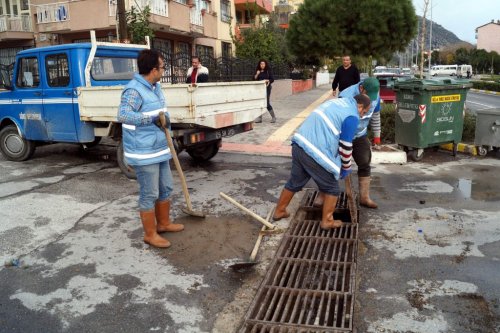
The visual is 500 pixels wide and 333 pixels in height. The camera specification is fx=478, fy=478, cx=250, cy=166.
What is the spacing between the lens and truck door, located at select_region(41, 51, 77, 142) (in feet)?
24.8

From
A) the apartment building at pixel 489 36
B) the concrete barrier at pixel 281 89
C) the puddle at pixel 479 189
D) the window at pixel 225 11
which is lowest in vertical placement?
the puddle at pixel 479 189

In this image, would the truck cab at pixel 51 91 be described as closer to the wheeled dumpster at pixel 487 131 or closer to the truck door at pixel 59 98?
the truck door at pixel 59 98

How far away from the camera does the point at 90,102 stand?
282 inches

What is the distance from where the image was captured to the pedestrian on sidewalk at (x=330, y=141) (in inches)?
174

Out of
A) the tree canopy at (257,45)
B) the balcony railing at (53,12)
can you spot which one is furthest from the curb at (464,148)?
the balcony railing at (53,12)

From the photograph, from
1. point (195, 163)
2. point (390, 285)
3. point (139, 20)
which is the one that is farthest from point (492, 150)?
point (139, 20)

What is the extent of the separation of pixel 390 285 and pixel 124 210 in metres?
3.28

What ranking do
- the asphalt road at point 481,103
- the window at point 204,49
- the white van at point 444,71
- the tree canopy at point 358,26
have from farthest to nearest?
the white van at point 444,71
the window at point 204,49
the asphalt road at point 481,103
the tree canopy at point 358,26

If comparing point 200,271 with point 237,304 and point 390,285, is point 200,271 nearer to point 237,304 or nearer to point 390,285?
point 237,304

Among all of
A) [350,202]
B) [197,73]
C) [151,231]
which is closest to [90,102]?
[197,73]

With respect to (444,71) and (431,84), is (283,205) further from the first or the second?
(444,71)

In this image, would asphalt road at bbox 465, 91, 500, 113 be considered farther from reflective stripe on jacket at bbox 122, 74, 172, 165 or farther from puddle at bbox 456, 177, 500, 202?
reflective stripe on jacket at bbox 122, 74, 172, 165

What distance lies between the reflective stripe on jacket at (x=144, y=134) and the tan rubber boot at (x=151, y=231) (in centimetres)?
51

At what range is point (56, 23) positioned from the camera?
19.2 meters
